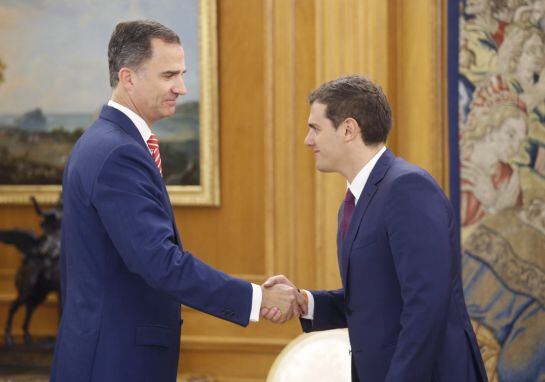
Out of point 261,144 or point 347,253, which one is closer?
point 347,253

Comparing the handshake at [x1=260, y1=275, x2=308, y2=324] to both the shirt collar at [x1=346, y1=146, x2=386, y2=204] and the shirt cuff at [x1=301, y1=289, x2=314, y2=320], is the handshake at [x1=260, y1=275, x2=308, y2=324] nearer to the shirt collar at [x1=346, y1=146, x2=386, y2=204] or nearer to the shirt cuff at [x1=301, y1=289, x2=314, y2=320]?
the shirt cuff at [x1=301, y1=289, x2=314, y2=320]

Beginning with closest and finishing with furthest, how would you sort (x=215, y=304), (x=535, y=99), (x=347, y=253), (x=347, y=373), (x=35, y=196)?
1. (x=347, y=253)
2. (x=215, y=304)
3. (x=347, y=373)
4. (x=535, y=99)
5. (x=35, y=196)

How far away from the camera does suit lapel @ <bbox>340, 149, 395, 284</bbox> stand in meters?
2.52

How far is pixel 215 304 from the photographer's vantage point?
9.15 feet

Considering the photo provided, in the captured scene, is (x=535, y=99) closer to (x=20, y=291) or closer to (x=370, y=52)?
(x=370, y=52)

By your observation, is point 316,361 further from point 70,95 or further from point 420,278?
point 70,95

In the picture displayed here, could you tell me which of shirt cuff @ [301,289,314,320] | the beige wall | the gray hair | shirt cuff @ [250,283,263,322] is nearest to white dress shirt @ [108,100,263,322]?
shirt cuff @ [250,283,263,322]

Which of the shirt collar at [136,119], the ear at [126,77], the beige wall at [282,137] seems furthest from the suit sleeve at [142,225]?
the beige wall at [282,137]

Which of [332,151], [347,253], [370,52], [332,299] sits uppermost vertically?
[370,52]

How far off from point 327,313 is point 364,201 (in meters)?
0.59

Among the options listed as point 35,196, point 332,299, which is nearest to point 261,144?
point 35,196

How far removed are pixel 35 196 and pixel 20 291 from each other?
76 centimetres

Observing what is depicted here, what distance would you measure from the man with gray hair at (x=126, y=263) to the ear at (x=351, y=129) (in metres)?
0.58

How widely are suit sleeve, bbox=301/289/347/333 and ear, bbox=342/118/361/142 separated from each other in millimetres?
633
